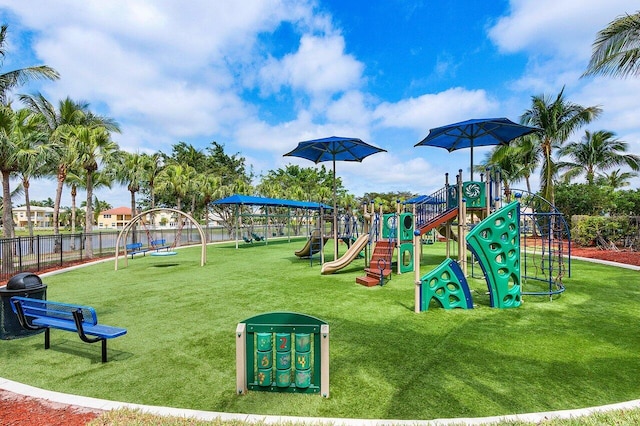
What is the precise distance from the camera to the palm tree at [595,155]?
106ft

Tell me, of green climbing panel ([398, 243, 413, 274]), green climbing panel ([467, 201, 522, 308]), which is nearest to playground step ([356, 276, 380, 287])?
green climbing panel ([398, 243, 413, 274])

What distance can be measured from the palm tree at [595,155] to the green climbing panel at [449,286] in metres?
32.9

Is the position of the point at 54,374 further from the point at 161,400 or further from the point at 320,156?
the point at 320,156

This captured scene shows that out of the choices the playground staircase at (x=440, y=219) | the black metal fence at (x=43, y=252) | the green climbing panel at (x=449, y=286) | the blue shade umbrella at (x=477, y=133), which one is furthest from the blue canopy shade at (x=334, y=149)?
the black metal fence at (x=43, y=252)

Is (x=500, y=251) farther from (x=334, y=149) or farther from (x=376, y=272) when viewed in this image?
(x=334, y=149)

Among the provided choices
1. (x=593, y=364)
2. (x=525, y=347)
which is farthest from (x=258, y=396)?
(x=593, y=364)

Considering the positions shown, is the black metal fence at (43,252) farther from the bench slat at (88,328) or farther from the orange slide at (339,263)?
the bench slat at (88,328)

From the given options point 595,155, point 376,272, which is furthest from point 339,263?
point 595,155

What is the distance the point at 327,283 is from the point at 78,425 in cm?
739

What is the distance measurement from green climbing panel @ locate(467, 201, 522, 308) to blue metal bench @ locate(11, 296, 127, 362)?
21.7ft

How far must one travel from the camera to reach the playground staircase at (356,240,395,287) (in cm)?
982

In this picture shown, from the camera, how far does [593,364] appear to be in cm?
442

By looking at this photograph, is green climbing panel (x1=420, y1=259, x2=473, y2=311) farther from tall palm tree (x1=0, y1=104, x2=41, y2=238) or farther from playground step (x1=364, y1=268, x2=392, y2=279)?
tall palm tree (x1=0, y1=104, x2=41, y2=238)

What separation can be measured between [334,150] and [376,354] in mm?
10007
